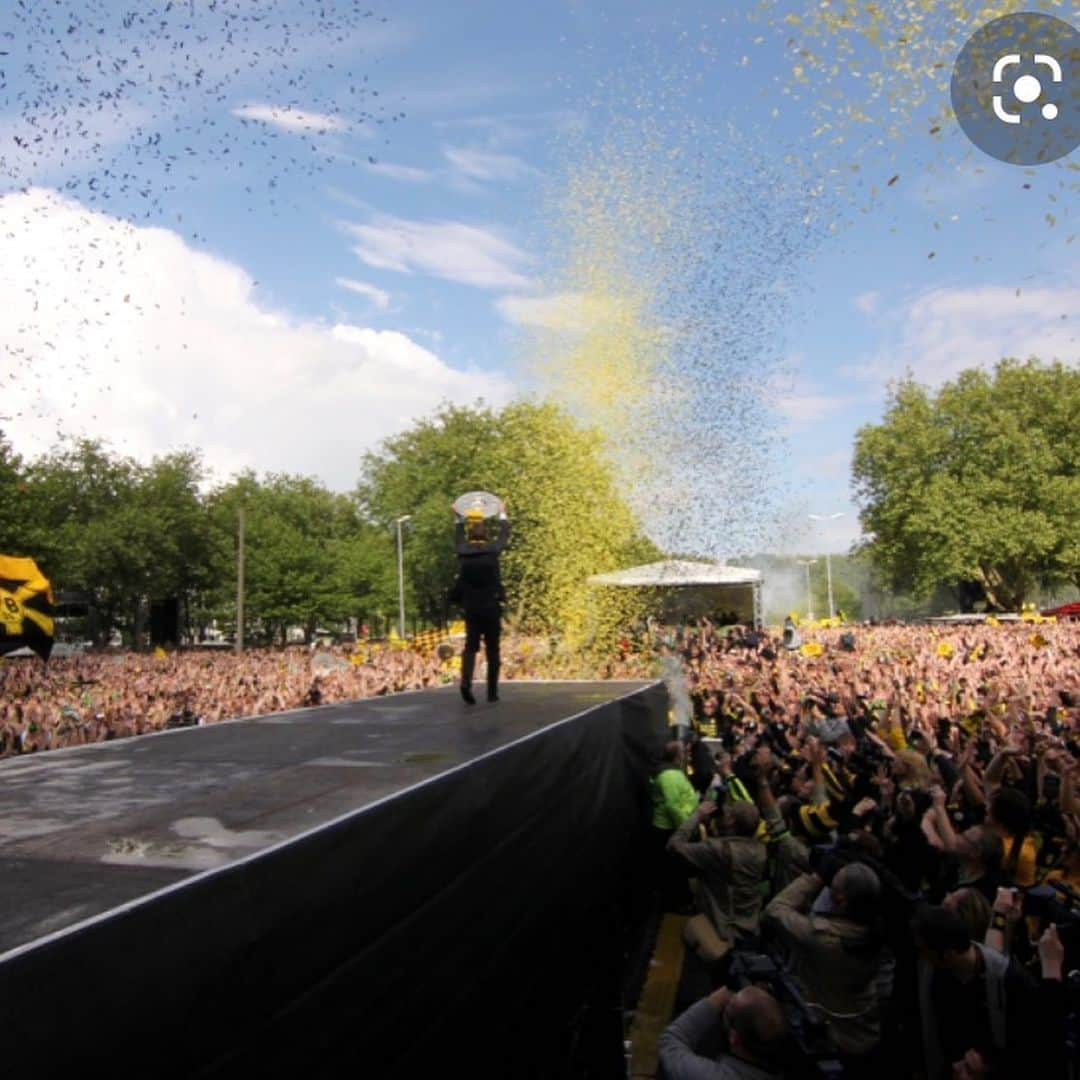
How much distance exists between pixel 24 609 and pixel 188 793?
18630 millimetres

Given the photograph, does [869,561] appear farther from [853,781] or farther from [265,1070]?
[265,1070]

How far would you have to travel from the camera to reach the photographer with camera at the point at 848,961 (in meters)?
4.32

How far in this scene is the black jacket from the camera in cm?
738

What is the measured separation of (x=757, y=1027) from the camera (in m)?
3.40

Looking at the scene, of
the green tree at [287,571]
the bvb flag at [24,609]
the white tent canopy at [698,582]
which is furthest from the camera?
the green tree at [287,571]

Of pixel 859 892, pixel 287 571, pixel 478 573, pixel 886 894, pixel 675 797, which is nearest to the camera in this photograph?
pixel 859 892

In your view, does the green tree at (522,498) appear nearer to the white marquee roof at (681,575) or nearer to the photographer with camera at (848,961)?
the white marquee roof at (681,575)

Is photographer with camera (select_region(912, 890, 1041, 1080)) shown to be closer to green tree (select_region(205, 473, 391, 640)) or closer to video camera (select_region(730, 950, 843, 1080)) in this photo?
video camera (select_region(730, 950, 843, 1080))

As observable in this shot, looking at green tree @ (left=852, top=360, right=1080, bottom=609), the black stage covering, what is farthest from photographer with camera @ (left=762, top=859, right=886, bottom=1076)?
green tree @ (left=852, top=360, right=1080, bottom=609)

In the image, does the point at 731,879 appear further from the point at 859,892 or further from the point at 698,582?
the point at 698,582

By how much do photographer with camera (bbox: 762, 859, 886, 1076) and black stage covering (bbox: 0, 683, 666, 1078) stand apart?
1.37 m

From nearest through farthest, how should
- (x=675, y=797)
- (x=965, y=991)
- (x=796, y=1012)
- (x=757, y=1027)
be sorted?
(x=757, y=1027)
(x=965, y=991)
(x=796, y=1012)
(x=675, y=797)

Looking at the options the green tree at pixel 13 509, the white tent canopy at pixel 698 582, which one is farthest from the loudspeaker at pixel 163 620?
the white tent canopy at pixel 698 582

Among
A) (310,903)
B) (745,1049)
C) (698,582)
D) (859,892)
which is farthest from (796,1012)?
(698,582)
